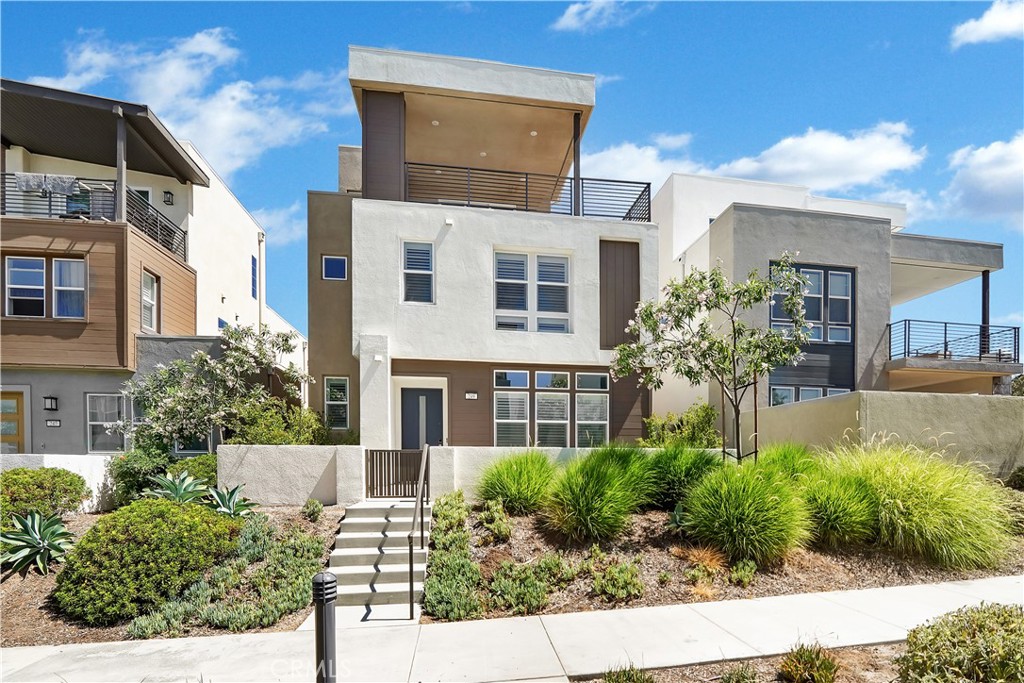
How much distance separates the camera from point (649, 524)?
8.91m

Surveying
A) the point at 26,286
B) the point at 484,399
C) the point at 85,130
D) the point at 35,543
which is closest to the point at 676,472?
the point at 484,399

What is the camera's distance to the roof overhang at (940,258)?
1717 centimetres

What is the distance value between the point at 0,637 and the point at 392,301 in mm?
8318

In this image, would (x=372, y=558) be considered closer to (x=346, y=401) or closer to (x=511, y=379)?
(x=346, y=401)

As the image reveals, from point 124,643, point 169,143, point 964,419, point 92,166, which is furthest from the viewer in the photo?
point 92,166

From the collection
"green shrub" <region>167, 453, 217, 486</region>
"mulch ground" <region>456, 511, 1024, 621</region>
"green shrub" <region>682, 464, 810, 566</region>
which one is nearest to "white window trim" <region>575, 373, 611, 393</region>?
"mulch ground" <region>456, 511, 1024, 621</region>

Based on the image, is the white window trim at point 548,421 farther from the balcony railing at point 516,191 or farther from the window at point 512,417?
the balcony railing at point 516,191

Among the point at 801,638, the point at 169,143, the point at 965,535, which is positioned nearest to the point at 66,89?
the point at 169,143

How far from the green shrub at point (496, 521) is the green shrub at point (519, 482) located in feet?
0.68

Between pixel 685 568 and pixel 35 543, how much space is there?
8.95 meters

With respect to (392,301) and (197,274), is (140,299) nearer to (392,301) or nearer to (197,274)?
(197,274)

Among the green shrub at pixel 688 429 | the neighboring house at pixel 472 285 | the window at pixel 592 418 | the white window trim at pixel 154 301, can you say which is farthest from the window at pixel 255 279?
the green shrub at pixel 688 429

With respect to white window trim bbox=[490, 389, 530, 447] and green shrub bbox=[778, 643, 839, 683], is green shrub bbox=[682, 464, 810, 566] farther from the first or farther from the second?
white window trim bbox=[490, 389, 530, 447]

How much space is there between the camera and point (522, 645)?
19.8 feet
